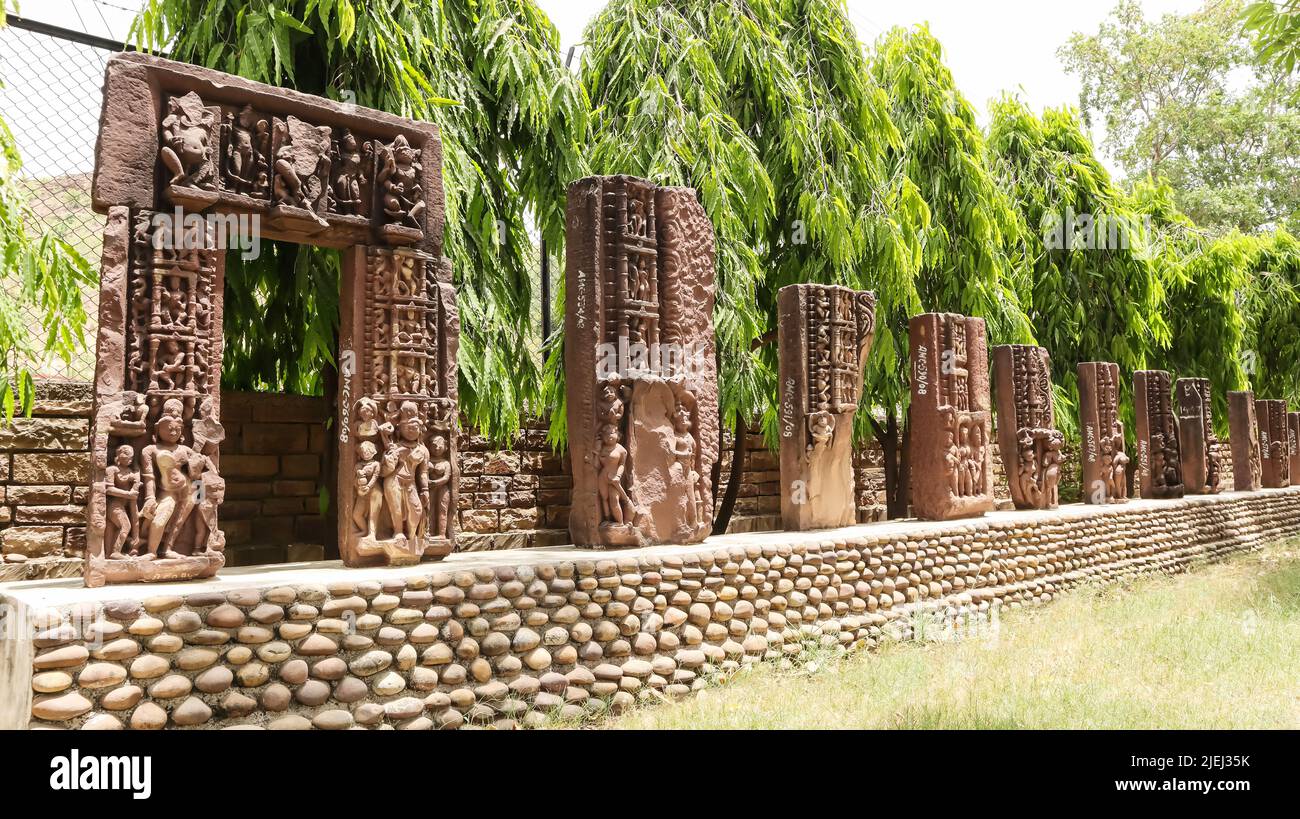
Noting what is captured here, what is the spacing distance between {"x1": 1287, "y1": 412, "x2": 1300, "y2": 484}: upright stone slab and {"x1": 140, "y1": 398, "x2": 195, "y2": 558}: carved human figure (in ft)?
57.7

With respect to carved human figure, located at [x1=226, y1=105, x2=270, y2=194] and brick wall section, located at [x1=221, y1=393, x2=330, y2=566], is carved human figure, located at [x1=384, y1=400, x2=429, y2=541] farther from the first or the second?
brick wall section, located at [x1=221, y1=393, x2=330, y2=566]

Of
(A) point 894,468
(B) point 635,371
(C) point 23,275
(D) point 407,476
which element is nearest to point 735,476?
(A) point 894,468

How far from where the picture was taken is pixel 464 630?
4422mm

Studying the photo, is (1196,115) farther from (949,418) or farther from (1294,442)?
(949,418)

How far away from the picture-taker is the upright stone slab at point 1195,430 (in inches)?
502

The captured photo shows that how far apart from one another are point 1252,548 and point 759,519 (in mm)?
7693

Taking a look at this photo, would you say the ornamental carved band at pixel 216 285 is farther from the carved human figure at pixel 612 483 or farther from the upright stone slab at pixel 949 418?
the upright stone slab at pixel 949 418

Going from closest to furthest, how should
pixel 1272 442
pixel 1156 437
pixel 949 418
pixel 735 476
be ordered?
pixel 949 418 → pixel 735 476 → pixel 1156 437 → pixel 1272 442

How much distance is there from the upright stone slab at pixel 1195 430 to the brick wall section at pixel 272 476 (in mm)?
11672

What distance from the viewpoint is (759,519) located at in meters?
10.1

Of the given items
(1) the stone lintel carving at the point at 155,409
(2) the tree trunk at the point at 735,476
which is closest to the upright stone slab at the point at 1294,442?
(2) the tree trunk at the point at 735,476

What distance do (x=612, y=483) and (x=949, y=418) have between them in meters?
3.85

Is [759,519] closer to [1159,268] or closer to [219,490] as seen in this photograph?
[219,490]
